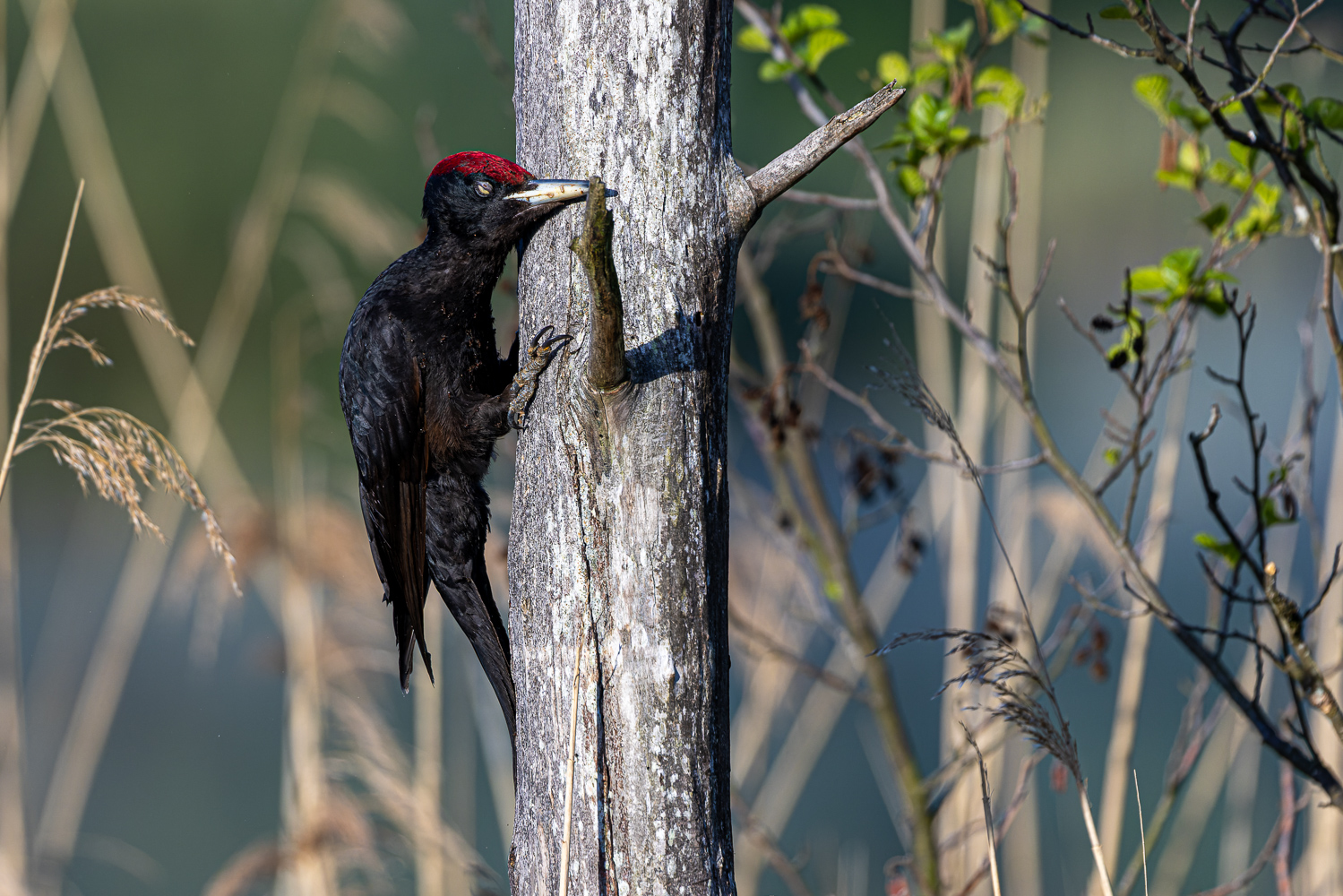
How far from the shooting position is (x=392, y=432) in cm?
153

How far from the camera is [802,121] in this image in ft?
18.5

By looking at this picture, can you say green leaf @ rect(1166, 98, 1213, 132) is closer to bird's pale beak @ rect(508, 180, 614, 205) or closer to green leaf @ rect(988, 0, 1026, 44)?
green leaf @ rect(988, 0, 1026, 44)

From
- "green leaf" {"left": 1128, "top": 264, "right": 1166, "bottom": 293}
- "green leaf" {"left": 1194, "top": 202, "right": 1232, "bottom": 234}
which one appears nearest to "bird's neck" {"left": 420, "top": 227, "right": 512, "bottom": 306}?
"green leaf" {"left": 1128, "top": 264, "right": 1166, "bottom": 293}

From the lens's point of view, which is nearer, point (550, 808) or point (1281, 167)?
point (550, 808)

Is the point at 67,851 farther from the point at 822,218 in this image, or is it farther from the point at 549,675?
the point at 822,218

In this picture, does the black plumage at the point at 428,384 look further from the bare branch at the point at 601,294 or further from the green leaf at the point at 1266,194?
the green leaf at the point at 1266,194

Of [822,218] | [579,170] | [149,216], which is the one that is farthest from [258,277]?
[149,216]

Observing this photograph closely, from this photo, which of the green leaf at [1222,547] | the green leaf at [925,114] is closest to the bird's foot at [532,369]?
the green leaf at [925,114]

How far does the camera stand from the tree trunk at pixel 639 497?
99 cm

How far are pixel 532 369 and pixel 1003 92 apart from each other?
0.86m

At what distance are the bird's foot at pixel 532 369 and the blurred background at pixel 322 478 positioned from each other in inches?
7.6

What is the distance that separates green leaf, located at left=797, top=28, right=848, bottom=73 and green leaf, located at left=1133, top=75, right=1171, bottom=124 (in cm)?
43

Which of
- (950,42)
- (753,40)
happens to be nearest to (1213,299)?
(950,42)

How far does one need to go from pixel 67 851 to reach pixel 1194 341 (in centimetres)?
262
